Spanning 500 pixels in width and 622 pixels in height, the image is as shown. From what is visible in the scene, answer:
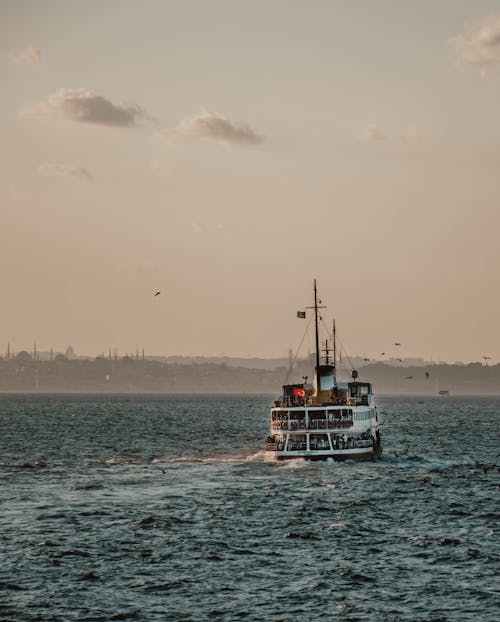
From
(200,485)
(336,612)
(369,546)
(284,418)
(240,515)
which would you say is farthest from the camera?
(284,418)

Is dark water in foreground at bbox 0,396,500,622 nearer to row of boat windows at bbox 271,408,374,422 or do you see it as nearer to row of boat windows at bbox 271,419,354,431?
row of boat windows at bbox 271,419,354,431

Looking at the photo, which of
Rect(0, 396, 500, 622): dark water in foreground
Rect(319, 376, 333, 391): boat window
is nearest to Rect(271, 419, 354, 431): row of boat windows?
Rect(0, 396, 500, 622): dark water in foreground

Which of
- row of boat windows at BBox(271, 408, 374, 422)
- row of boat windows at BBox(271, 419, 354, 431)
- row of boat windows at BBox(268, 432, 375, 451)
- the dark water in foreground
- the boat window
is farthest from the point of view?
the boat window

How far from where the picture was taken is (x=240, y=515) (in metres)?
61.8

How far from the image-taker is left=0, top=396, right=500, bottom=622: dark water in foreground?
40.5m

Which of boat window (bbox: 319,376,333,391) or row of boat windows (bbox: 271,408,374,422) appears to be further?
boat window (bbox: 319,376,333,391)

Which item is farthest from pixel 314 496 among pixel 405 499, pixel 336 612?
pixel 336 612

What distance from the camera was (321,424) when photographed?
86938mm

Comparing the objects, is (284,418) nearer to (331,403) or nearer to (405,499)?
(331,403)

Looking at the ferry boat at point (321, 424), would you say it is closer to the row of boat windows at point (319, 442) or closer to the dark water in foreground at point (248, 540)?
the row of boat windows at point (319, 442)

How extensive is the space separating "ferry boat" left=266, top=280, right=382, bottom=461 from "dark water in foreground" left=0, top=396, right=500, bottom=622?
1.59 metres

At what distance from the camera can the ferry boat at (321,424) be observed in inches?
3430

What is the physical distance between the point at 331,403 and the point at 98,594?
50546 millimetres

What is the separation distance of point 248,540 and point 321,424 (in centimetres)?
3391
